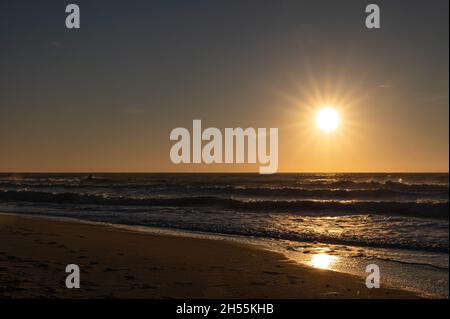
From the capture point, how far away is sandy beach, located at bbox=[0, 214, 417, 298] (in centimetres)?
697

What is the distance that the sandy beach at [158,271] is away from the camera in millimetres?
6969

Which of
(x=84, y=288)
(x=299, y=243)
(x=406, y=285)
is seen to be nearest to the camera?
(x=84, y=288)

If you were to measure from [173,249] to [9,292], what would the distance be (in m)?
5.18

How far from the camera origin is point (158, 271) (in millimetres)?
8555

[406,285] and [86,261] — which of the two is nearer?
[406,285]

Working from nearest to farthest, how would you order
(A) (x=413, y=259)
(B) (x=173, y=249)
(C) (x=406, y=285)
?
(C) (x=406, y=285) → (A) (x=413, y=259) → (B) (x=173, y=249)

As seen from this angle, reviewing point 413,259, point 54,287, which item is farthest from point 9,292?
point 413,259

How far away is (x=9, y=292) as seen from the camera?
6449 millimetres

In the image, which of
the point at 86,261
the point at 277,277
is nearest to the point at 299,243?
the point at 277,277

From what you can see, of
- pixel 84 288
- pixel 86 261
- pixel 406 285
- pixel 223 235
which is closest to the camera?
pixel 84 288

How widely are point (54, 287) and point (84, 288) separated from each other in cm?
43
